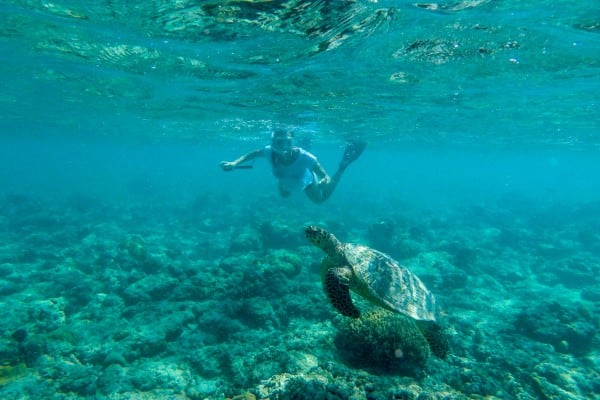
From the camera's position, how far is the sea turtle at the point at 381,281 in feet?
19.4

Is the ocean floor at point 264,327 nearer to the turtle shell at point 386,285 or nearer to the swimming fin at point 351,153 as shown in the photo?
the turtle shell at point 386,285

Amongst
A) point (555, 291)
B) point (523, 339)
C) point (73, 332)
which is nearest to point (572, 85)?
point (555, 291)

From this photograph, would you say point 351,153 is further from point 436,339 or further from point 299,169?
point 436,339

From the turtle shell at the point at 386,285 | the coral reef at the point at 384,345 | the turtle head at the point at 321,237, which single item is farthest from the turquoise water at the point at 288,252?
the turtle head at the point at 321,237

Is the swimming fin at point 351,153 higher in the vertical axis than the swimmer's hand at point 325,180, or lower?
higher

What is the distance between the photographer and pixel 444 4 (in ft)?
28.1

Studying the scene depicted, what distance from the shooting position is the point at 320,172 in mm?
14609

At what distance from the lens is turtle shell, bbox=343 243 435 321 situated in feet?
19.6

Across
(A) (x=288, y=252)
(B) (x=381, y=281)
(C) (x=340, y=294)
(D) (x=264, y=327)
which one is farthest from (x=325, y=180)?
(C) (x=340, y=294)

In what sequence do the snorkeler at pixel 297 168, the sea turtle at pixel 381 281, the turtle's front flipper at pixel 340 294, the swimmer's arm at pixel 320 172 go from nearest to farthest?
the turtle's front flipper at pixel 340 294 < the sea turtle at pixel 381 281 < the snorkeler at pixel 297 168 < the swimmer's arm at pixel 320 172

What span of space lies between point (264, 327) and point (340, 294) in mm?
4968

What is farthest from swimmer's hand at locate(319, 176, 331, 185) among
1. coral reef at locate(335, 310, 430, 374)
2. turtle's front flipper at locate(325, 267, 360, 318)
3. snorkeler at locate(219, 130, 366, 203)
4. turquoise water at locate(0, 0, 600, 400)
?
turtle's front flipper at locate(325, 267, 360, 318)

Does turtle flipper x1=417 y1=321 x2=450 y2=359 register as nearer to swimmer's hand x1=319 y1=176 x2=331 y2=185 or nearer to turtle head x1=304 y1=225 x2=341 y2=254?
turtle head x1=304 y1=225 x2=341 y2=254

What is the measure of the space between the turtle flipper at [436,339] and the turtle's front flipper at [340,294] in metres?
2.39
